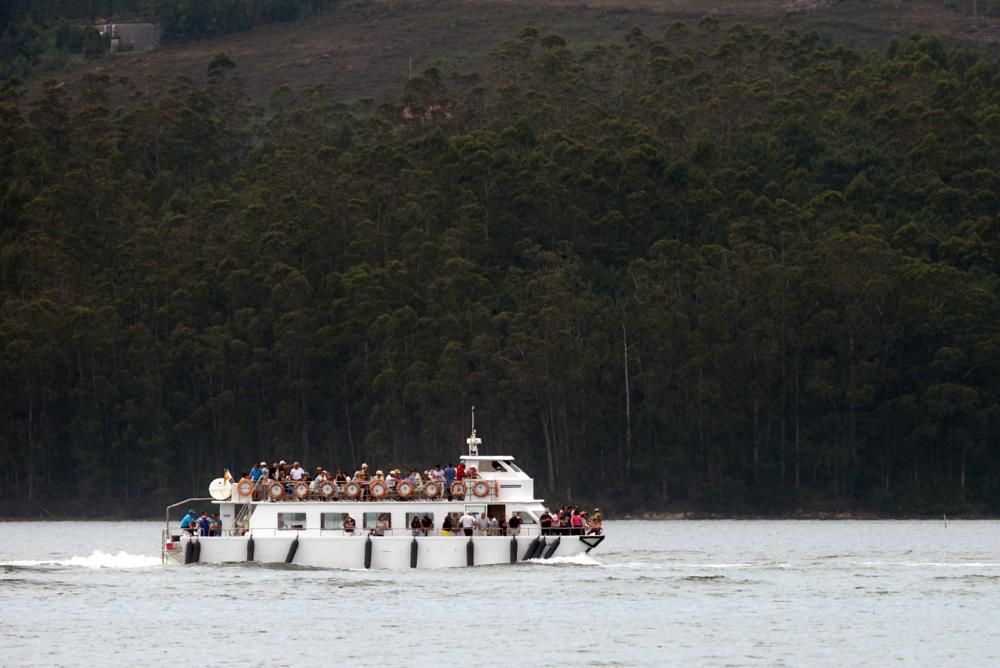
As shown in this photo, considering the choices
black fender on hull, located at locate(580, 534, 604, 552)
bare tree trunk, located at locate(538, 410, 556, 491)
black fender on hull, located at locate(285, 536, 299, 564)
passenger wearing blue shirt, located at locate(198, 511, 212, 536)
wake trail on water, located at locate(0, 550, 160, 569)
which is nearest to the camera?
black fender on hull, located at locate(285, 536, 299, 564)

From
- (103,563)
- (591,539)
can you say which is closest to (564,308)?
(103,563)

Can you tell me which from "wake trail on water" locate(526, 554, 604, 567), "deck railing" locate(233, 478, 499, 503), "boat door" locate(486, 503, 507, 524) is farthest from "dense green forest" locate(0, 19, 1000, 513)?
"deck railing" locate(233, 478, 499, 503)

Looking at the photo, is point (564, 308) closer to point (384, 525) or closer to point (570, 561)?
point (570, 561)

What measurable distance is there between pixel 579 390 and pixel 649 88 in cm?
5749

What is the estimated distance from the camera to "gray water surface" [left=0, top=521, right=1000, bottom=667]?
2067 inches

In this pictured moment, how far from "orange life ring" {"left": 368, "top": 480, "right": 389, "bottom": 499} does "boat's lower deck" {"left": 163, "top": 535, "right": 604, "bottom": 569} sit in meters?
1.43

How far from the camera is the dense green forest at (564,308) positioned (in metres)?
130

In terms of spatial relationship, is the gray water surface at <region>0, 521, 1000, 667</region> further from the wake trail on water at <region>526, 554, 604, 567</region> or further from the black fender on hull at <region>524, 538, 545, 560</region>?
the black fender on hull at <region>524, 538, 545, 560</region>

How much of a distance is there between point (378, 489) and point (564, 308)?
6518cm

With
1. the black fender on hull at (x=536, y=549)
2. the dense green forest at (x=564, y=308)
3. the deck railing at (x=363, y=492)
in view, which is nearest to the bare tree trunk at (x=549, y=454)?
the dense green forest at (x=564, y=308)

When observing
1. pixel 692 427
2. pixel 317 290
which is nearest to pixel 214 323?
pixel 317 290

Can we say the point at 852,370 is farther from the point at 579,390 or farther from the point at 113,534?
the point at 113,534

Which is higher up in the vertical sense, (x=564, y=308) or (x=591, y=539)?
(x=564, y=308)

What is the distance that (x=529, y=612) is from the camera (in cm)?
6012
